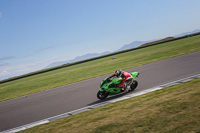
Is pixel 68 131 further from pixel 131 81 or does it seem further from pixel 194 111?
pixel 131 81

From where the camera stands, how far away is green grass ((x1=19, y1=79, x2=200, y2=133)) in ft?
16.5

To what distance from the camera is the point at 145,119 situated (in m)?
5.84

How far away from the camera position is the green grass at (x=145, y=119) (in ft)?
16.5

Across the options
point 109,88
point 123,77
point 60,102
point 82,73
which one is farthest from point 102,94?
point 82,73

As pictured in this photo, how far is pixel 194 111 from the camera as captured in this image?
18.1ft

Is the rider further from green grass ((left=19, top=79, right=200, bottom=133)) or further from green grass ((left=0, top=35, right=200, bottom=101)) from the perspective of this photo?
green grass ((left=0, top=35, right=200, bottom=101))

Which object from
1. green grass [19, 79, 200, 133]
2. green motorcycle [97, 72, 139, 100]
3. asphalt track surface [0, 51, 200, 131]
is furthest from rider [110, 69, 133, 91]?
green grass [19, 79, 200, 133]

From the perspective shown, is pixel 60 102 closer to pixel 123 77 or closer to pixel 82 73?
pixel 123 77

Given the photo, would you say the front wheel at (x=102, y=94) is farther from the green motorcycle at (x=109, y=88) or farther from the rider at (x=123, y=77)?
the rider at (x=123, y=77)

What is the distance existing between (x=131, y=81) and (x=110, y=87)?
4.55ft

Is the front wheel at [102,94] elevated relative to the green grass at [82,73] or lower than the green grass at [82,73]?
lower

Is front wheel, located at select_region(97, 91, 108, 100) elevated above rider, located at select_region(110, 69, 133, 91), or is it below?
below

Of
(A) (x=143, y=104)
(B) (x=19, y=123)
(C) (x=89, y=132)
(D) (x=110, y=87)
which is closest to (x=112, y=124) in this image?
(C) (x=89, y=132)

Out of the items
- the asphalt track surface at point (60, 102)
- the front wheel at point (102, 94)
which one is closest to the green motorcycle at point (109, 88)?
the front wheel at point (102, 94)
